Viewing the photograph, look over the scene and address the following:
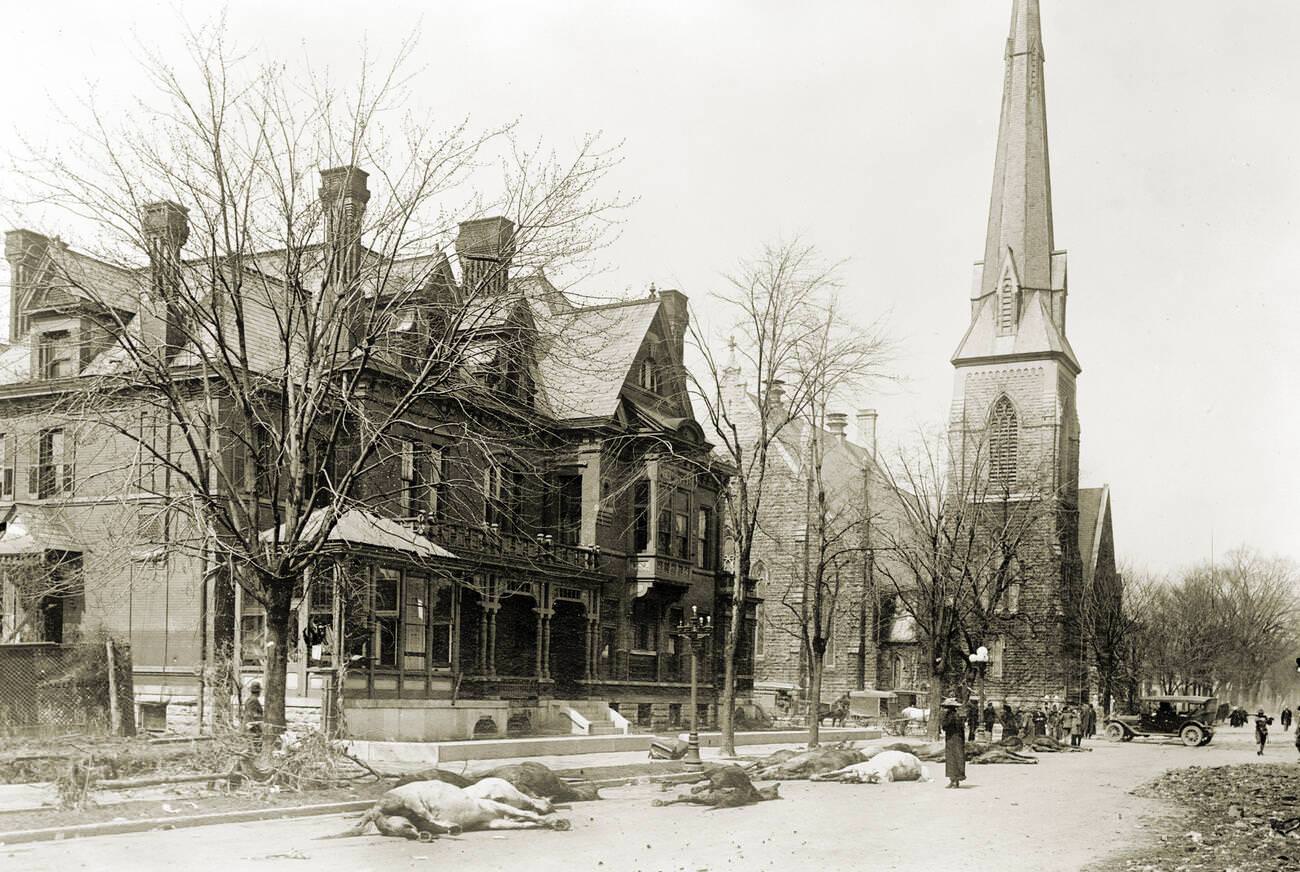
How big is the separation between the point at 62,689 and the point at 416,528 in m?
8.64

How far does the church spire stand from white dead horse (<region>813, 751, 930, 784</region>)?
51244mm

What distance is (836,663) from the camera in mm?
65125

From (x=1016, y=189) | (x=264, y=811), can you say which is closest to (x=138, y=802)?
(x=264, y=811)

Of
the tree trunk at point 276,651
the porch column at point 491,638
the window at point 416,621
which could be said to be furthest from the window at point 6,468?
the tree trunk at point 276,651

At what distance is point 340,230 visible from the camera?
62.0 feet

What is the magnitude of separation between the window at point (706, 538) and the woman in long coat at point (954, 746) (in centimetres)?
1913

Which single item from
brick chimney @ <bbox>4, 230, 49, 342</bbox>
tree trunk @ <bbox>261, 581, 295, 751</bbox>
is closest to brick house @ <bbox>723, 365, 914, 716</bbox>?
brick chimney @ <bbox>4, 230, 49, 342</bbox>

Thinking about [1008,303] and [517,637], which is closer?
[517,637]

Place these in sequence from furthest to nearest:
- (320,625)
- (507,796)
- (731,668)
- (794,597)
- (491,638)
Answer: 1. (794,597)
2. (491,638)
3. (731,668)
4. (320,625)
5. (507,796)

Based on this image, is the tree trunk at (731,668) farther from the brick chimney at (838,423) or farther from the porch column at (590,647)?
the brick chimney at (838,423)

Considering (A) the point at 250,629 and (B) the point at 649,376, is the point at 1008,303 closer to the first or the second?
(B) the point at 649,376

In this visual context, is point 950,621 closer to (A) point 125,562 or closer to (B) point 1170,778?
(B) point 1170,778

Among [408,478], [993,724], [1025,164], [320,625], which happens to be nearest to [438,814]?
[320,625]

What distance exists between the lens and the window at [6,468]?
30891 mm
